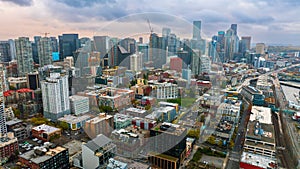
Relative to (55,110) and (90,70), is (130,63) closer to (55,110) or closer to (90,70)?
(90,70)

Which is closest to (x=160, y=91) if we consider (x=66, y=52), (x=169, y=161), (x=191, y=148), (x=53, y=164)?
(x=191, y=148)

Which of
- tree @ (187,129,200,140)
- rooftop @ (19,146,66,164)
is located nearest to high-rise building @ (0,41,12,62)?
rooftop @ (19,146,66,164)

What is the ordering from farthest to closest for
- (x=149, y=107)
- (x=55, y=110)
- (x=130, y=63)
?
(x=130, y=63) < (x=149, y=107) < (x=55, y=110)

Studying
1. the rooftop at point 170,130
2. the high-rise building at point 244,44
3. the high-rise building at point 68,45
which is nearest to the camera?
the rooftop at point 170,130

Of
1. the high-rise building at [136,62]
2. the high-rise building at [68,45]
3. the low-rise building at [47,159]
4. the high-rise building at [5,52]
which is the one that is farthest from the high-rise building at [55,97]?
the high-rise building at [5,52]

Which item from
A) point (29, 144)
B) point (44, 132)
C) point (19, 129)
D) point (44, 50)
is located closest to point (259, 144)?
point (44, 132)

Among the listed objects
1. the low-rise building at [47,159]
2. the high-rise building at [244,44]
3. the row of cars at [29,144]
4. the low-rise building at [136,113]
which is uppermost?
the high-rise building at [244,44]

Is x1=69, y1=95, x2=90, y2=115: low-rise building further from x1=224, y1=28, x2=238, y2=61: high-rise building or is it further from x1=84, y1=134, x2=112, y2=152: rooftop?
x1=224, y1=28, x2=238, y2=61: high-rise building

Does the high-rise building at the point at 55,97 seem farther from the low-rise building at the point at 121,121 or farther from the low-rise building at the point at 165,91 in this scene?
the low-rise building at the point at 165,91
